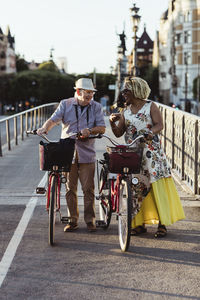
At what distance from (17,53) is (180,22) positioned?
9800 cm

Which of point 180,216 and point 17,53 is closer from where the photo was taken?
point 180,216

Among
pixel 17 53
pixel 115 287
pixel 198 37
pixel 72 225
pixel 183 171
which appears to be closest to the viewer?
pixel 115 287

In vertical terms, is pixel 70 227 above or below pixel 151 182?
below

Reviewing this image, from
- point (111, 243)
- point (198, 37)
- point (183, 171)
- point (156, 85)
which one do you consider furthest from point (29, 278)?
point (156, 85)

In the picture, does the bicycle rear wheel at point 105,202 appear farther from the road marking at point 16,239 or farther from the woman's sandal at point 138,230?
the road marking at point 16,239

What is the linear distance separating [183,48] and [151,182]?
85.4m

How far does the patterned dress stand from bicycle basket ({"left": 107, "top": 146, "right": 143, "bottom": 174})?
1.72ft

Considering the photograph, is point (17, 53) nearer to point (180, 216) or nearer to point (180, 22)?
point (180, 22)

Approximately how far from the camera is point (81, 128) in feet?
24.0

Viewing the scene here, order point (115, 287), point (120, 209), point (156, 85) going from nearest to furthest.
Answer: point (115, 287) < point (120, 209) < point (156, 85)

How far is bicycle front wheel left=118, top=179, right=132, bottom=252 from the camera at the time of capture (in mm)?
6324

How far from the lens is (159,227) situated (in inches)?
282

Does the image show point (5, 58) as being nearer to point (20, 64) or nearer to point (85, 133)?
point (20, 64)

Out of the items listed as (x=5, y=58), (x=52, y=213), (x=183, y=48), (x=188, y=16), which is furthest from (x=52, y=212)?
(x=5, y=58)
